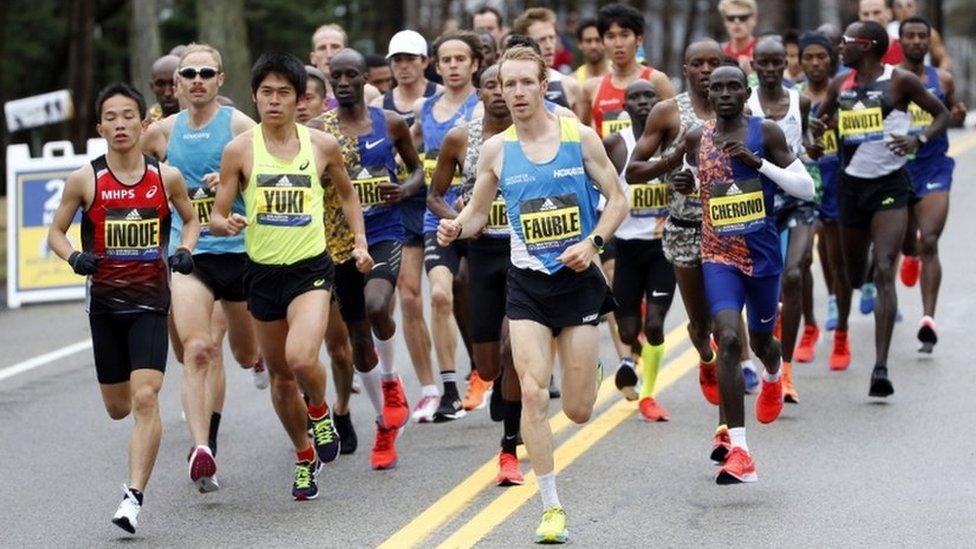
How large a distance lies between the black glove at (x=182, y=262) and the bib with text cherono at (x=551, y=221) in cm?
157

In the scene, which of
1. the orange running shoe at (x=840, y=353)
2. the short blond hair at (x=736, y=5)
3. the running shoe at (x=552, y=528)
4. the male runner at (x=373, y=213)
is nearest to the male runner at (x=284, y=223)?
the male runner at (x=373, y=213)

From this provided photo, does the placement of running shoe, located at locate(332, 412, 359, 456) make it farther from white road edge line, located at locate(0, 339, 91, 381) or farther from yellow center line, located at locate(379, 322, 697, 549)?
white road edge line, located at locate(0, 339, 91, 381)

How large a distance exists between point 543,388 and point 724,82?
204cm

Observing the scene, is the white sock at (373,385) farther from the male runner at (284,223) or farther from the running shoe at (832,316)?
the running shoe at (832,316)

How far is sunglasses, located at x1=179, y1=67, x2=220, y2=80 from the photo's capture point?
1067 centimetres

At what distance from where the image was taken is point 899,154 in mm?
12773

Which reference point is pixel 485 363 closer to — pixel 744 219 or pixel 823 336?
pixel 744 219

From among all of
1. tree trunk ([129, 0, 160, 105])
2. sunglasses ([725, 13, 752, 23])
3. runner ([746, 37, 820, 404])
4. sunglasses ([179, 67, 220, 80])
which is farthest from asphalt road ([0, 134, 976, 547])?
tree trunk ([129, 0, 160, 105])

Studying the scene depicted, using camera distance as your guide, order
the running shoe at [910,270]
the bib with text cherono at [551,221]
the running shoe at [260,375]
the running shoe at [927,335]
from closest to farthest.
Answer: the bib with text cherono at [551,221]
the running shoe at [260,375]
the running shoe at [927,335]
the running shoe at [910,270]

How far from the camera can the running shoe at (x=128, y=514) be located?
9.05 metres

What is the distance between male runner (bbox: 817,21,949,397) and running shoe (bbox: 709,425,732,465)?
8.32 ft

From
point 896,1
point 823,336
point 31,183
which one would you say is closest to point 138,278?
point 823,336

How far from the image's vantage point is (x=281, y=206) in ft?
32.0

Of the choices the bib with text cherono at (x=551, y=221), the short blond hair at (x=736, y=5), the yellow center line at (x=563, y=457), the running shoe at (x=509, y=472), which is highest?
the short blond hair at (x=736, y=5)
